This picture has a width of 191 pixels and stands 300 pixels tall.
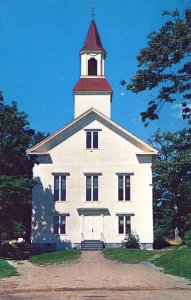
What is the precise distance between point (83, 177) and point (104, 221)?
387cm

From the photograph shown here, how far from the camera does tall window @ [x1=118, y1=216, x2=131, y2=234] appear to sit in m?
36.6

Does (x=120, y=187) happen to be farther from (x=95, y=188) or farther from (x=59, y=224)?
(x=59, y=224)

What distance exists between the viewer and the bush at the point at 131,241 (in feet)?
117

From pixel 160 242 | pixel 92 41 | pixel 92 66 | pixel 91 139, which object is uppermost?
pixel 92 41

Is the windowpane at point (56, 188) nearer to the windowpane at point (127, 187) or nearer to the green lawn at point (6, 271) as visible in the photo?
the windowpane at point (127, 187)

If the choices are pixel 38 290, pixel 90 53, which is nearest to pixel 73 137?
pixel 90 53

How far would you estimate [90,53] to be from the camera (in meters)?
43.7

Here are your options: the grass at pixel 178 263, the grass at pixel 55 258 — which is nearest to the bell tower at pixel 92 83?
the grass at pixel 55 258

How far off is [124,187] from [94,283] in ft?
64.1

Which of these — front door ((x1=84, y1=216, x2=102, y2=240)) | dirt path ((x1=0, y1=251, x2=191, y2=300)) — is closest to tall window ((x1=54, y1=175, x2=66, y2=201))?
front door ((x1=84, y1=216, x2=102, y2=240))

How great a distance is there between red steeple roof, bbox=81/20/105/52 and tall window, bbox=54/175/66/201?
44.7ft

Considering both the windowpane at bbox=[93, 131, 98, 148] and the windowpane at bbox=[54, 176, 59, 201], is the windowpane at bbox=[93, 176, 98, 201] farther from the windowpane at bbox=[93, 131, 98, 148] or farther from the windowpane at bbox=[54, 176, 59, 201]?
the windowpane at bbox=[54, 176, 59, 201]

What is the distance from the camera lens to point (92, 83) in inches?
1690

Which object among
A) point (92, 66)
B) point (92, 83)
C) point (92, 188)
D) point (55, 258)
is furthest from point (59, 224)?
point (92, 66)
